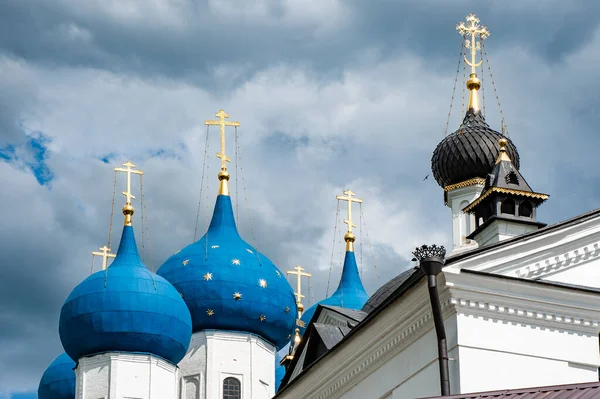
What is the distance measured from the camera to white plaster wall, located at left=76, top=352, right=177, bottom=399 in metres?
33.8

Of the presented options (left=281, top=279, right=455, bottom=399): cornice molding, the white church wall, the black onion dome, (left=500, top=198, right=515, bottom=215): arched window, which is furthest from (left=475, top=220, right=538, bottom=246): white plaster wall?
the black onion dome

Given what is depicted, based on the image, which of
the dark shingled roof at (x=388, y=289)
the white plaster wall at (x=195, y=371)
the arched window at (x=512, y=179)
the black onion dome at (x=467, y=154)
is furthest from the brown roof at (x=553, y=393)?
the white plaster wall at (x=195, y=371)

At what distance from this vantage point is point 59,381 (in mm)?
38750

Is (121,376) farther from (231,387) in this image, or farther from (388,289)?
(388,289)

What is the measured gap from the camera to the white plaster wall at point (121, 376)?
1332 inches

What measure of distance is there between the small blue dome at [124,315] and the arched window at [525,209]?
1368cm

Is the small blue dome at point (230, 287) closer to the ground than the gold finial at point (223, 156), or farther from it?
closer to the ground

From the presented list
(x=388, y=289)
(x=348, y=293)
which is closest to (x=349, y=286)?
(x=348, y=293)

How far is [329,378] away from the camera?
18.0 metres

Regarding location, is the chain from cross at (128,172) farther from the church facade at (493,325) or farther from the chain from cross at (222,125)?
the church facade at (493,325)

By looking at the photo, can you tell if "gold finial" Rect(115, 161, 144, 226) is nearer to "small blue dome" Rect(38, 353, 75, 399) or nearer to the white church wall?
"small blue dome" Rect(38, 353, 75, 399)

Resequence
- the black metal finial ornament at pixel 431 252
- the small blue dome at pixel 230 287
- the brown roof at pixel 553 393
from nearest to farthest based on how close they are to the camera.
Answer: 1. the brown roof at pixel 553 393
2. the black metal finial ornament at pixel 431 252
3. the small blue dome at pixel 230 287

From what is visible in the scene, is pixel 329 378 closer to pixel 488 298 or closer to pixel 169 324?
pixel 488 298

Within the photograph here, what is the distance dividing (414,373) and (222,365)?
21833 millimetres
